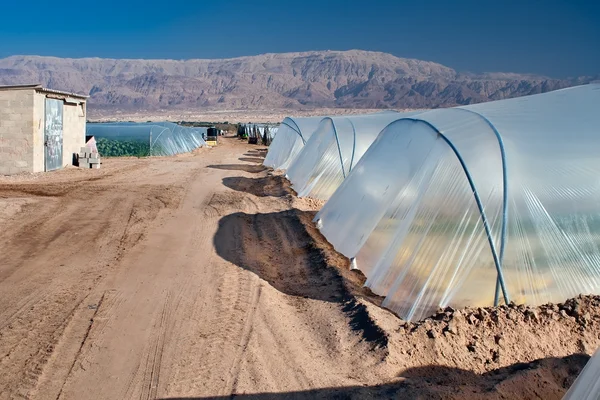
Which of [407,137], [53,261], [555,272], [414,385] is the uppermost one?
[407,137]

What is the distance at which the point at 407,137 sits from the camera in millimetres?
8617

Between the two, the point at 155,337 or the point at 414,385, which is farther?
the point at 155,337

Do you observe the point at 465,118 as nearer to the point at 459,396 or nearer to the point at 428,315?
the point at 428,315

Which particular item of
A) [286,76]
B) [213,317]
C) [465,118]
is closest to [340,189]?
[465,118]

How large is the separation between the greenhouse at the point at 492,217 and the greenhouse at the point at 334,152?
6.23 metres

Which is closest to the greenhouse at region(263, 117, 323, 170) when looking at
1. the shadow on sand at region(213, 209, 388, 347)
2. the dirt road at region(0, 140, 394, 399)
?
the dirt road at region(0, 140, 394, 399)

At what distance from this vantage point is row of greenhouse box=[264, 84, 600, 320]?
609 cm

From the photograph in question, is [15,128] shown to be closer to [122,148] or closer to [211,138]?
[122,148]

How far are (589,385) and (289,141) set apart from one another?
20.0m

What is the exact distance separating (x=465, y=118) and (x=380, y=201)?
1540 mm

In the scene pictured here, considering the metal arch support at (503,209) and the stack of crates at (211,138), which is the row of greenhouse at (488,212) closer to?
the metal arch support at (503,209)

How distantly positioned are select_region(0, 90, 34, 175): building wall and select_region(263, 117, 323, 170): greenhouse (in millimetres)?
8574

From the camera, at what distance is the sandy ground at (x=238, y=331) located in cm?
490

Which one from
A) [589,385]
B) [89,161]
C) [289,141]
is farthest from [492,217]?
[89,161]
